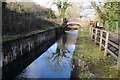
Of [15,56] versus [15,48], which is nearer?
[15,48]

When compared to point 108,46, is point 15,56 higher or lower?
lower

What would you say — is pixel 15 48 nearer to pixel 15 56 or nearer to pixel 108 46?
pixel 15 56

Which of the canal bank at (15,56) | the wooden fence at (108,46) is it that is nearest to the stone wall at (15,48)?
the canal bank at (15,56)

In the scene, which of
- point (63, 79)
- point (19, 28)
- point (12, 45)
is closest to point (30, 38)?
point (19, 28)

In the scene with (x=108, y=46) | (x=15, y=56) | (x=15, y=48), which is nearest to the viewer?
(x=108, y=46)

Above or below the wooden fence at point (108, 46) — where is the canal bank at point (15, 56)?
below

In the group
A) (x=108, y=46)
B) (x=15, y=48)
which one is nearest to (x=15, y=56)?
(x=15, y=48)

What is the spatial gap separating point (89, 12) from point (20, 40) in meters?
10.4

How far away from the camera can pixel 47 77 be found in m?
9.60

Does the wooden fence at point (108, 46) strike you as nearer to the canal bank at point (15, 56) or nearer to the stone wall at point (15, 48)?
the canal bank at point (15, 56)

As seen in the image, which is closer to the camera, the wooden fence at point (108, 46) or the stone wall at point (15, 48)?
the wooden fence at point (108, 46)

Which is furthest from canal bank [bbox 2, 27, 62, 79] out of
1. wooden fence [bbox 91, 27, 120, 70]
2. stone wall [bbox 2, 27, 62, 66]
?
wooden fence [bbox 91, 27, 120, 70]

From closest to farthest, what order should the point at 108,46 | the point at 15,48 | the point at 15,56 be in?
the point at 108,46 < the point at 15,48 < the point at 15,56

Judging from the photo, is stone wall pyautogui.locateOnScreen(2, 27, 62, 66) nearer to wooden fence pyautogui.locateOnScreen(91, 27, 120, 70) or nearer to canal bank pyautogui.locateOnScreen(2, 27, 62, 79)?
canal bank pyautogui.locateOnScreen(2, 27, 62, 79)
